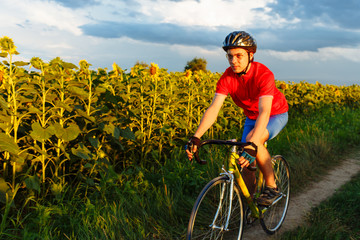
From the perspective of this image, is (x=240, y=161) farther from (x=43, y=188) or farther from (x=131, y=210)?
(x=43, y=188)

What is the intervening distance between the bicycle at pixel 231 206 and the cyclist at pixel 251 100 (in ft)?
0.56

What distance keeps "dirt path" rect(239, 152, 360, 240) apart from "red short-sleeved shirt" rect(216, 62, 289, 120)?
147 centimetres

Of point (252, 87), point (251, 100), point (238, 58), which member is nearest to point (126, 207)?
point (251, 100)

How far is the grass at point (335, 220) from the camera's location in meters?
4.19

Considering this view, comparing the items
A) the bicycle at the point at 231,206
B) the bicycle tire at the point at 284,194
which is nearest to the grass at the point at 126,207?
the bicycle at the point at 231,206

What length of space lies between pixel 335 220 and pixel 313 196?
1298 mm

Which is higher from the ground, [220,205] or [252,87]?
[252,87]

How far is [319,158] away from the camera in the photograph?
303 inches

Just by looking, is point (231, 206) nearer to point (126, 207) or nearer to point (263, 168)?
point (263, 168)

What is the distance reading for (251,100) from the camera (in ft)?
12.8

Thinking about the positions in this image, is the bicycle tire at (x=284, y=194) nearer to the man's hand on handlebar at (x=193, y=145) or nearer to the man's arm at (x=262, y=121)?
the man's arm at (x=262, y=121)

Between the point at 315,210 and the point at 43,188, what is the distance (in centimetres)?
371

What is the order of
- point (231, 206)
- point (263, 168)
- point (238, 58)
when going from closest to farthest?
point (231, 206)
point (238, 58)
point (263, 168)

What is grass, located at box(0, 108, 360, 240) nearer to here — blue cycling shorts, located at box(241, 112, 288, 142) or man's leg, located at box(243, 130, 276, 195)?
man's leg, located at box(243, 130, 276, 195)
